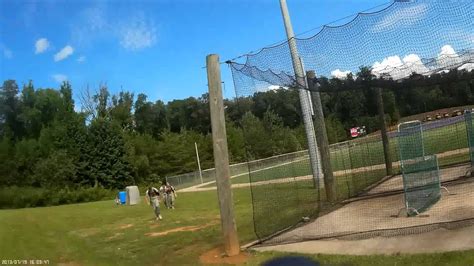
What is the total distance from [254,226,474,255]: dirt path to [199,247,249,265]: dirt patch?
48 cm

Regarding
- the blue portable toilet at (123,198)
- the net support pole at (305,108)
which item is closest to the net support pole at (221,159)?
the net support pole at (305,108)

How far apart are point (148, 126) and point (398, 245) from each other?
93.0 m

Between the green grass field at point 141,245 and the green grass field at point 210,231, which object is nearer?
the green grass field at point 141,245

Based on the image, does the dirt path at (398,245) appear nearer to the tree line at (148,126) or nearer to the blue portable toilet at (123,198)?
the tree line at (148,126)

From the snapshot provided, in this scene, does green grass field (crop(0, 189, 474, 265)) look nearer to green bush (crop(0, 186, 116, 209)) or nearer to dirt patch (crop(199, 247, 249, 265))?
dirt patch (crop(199, 247, 249, 265))

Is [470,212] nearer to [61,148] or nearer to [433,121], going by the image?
[433,121]

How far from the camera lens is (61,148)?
69.9 meters

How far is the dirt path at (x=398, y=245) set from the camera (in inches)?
281

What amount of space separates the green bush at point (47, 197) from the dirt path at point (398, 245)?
49.7 metres

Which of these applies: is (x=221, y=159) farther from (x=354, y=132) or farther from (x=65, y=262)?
(x=354, y=132)

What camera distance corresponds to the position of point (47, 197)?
2244 inches

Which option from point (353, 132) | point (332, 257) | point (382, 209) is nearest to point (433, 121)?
point (353, 132)

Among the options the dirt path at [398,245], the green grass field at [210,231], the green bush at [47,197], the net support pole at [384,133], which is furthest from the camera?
the green bush at [47,197]

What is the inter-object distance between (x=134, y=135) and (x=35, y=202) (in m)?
25.3
